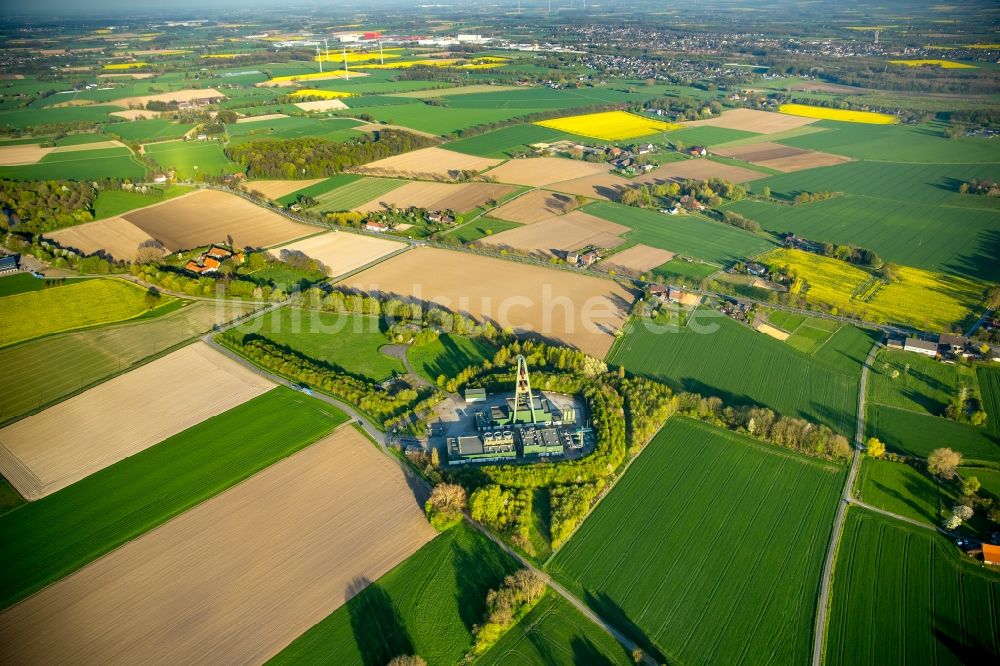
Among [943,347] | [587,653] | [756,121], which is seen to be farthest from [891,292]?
[756,121]

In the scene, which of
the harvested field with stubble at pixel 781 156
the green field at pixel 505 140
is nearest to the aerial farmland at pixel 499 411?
the harvested field with stubble at pixel 781 156

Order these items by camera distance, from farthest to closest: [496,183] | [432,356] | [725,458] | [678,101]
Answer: [678,101], [496,183], [432,356], [725,458]

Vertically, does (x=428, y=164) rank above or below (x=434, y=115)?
below

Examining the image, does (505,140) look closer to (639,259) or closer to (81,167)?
(639,259)

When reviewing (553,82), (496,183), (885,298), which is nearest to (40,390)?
(496,183)

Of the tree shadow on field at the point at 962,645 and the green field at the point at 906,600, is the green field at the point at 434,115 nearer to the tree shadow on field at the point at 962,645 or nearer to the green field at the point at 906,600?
the green field at the point at 906,600

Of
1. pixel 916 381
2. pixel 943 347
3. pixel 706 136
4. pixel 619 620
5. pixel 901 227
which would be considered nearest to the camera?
pixel 619 620

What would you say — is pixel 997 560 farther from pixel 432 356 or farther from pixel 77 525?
pixel 77 525

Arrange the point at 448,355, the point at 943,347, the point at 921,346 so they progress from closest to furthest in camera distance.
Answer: the point at 943,347, the point at 921,346, the point at 448,355
